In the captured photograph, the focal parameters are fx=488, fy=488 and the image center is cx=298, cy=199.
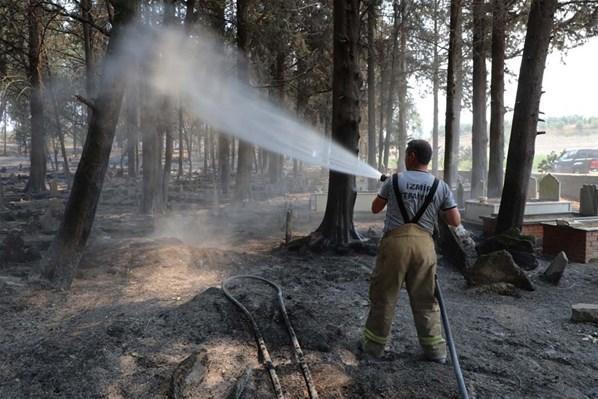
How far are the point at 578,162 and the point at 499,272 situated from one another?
1226 inches

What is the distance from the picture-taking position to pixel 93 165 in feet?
23.7

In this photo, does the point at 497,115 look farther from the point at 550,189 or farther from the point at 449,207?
the point at 449,207

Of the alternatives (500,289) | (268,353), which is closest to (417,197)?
(268,353)

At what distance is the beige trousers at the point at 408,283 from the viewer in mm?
4406

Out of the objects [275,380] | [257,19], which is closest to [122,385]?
[275,380]

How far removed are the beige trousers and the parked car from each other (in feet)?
109

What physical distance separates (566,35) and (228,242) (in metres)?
12.3

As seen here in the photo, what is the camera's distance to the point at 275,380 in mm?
4062

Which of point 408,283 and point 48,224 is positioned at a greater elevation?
point 408,283

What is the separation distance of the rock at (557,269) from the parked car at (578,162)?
2894 centimetres

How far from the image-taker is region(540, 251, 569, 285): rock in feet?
24.9

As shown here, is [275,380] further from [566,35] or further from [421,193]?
[566,35]

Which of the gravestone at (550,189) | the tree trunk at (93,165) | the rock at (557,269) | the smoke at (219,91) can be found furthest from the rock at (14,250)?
the gravestone at (550,189)

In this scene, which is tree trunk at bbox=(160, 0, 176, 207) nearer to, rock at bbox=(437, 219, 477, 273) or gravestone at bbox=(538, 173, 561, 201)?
rock at bbox=(437, 219, 477, 273)
